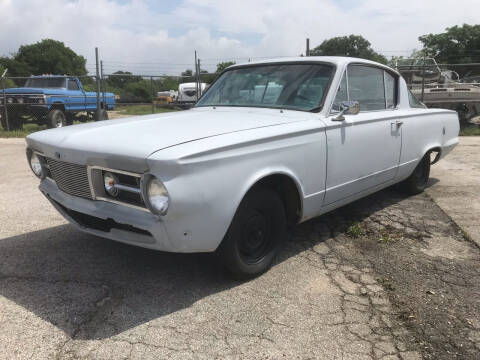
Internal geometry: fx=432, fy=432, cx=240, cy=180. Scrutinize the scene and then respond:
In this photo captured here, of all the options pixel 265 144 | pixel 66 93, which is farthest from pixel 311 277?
pixel 66 93

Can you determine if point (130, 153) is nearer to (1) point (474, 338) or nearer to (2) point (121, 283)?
(2) point (121, 283)

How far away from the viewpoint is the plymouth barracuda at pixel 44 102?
12.8 m

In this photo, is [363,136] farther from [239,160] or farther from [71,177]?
[71,177]

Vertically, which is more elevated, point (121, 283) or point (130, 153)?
point (130, 153)

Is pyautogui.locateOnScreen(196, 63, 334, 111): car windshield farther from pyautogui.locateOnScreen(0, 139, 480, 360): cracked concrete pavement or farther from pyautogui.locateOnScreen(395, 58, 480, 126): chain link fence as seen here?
pyautogui.locateOnScreen(395, 58, 480, 126): chain link fence

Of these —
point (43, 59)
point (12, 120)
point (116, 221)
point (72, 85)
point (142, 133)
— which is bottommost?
point (116, 221)

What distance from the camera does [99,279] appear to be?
3.03 metres

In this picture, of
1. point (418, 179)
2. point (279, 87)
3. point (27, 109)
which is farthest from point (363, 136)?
point (27, 109)

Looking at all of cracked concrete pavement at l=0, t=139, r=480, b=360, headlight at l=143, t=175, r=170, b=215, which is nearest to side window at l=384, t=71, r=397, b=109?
cracked concrete pavement at l=0, t=139, r=480, b=360

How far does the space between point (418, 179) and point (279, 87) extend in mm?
2413

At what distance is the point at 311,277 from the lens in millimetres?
3076

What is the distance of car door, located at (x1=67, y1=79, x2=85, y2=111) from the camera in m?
13.6

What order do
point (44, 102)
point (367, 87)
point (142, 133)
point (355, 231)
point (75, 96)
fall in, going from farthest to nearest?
point (75, 96)
point (44, 102)
point (367, 87)
point (355, 231)
point (142, 133)

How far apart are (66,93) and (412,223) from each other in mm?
12109
